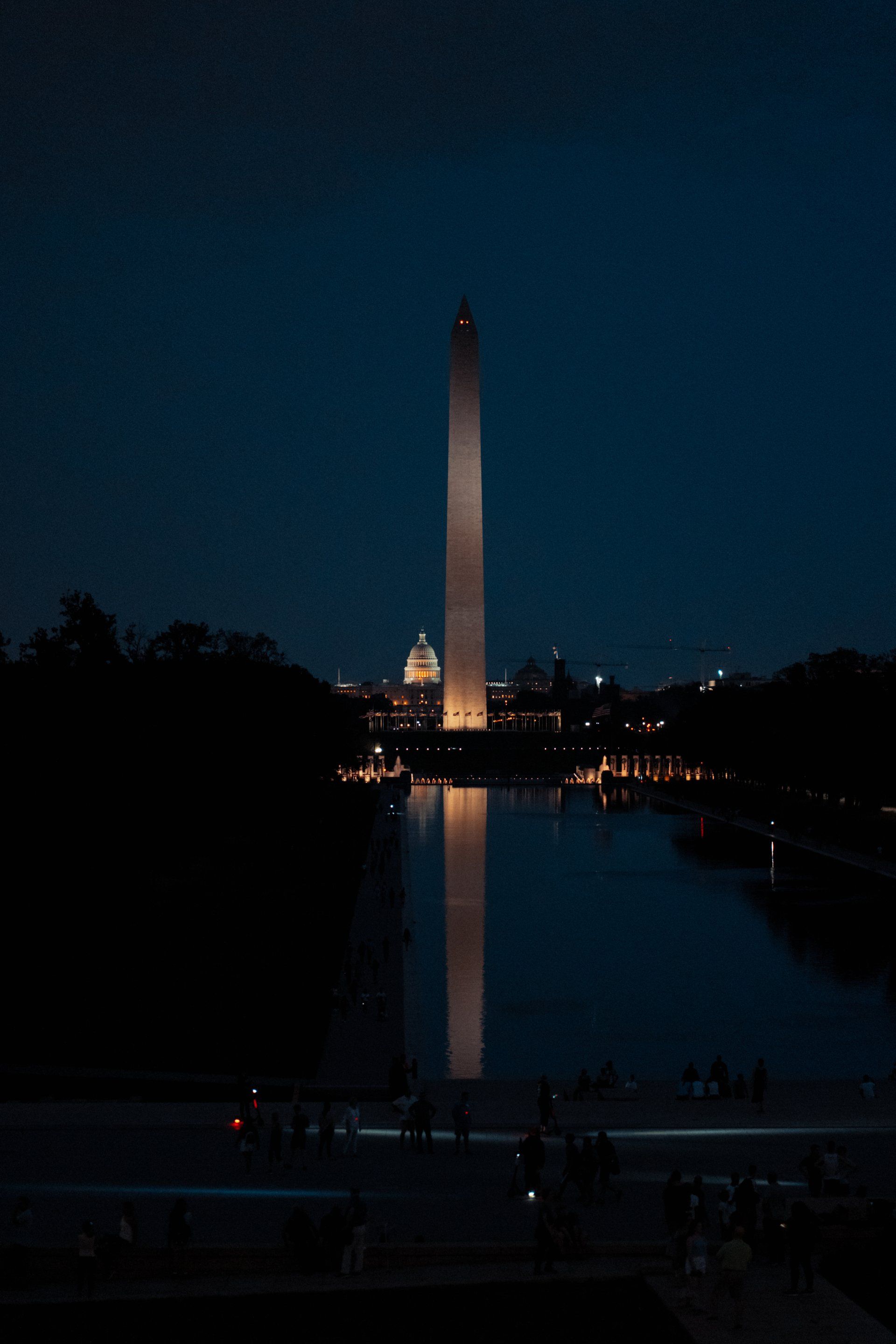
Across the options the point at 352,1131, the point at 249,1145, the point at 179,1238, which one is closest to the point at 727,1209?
the point at 352,1131

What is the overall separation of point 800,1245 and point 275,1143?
476 centimetres

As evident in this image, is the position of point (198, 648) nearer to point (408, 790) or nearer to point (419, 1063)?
point (408, 790)

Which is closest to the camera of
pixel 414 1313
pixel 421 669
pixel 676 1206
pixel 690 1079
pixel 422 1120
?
pixel 414 1313

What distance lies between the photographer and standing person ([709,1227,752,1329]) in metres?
8.77

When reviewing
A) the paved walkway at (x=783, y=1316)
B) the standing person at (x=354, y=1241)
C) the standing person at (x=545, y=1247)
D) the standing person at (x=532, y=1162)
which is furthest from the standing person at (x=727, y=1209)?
the standing person at (x=354, y=1241)

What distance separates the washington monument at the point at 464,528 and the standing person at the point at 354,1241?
73766mm

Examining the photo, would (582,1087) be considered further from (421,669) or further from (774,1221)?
(421,669)

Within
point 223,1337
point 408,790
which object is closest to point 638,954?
point 223,1337

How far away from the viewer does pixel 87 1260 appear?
9.45m

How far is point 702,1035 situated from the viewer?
59.2 ft

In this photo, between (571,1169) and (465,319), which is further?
(465,319)

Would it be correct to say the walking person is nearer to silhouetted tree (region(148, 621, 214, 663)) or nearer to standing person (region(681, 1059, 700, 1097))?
standing person (region(681, 1059, 700, 1097))

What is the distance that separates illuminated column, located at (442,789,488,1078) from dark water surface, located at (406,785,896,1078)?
5 centimetres

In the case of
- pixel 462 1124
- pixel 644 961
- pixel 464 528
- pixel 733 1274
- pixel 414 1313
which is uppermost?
pixel 464 528
